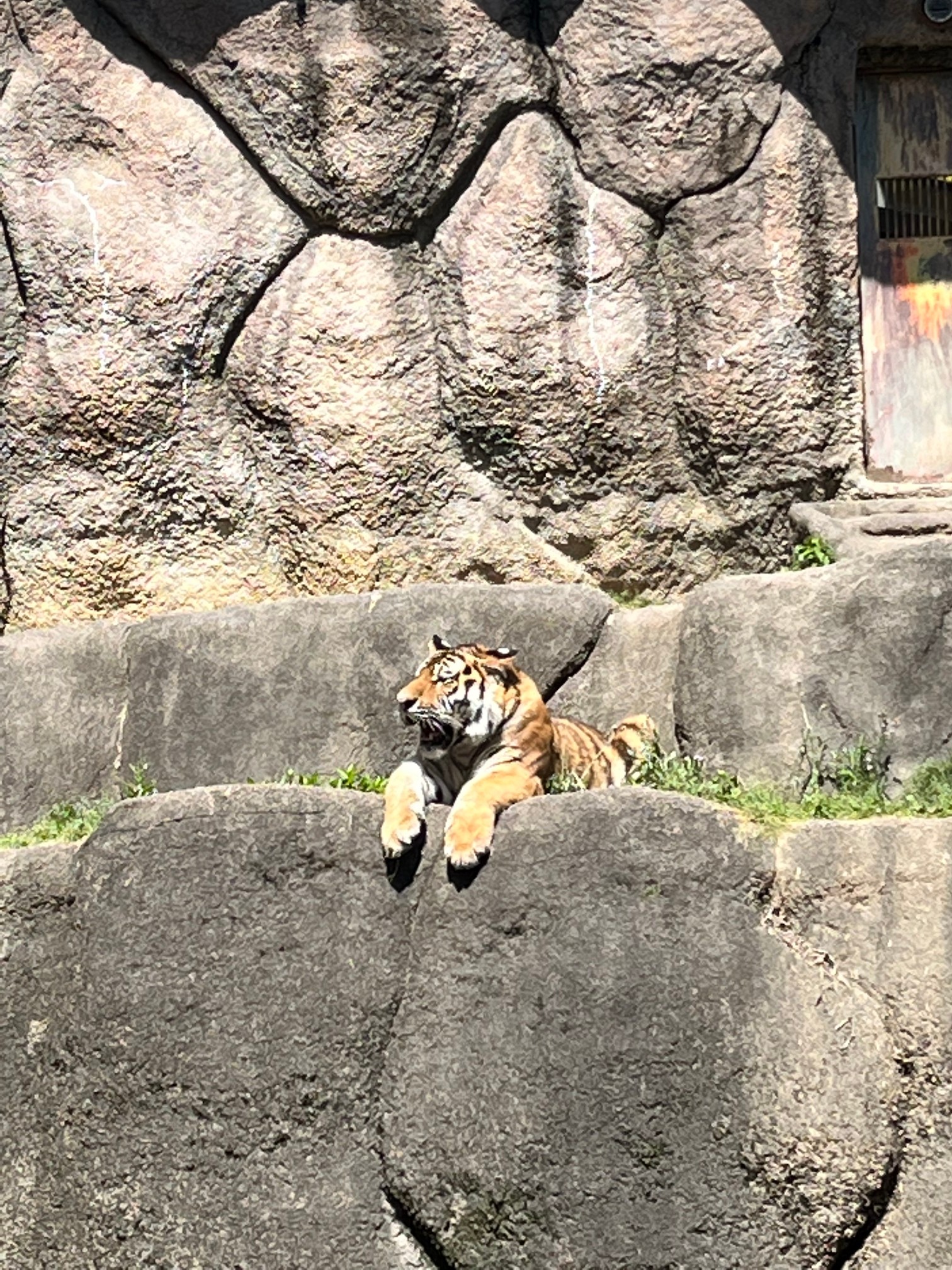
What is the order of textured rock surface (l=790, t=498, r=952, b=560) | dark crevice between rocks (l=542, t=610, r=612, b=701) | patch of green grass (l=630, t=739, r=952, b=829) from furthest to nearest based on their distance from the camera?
textured rock surface (l=790, t=498, r=952, b=560), dark crevice between rocks (l=542, t=610, r=612, b=701), patch of green grass (l=630, t=739, r=952, b=829)

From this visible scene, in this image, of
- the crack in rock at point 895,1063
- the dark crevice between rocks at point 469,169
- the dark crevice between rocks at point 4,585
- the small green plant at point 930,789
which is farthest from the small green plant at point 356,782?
the dark crevice between rocks at point 469,169

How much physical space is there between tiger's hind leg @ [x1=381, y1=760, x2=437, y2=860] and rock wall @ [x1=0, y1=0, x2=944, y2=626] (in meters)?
2.35

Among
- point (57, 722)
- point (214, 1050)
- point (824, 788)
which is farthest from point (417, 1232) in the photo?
point (57, 722)

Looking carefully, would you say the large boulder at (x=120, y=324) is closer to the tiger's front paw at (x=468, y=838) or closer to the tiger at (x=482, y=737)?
the tiger at (x=482, y=737)

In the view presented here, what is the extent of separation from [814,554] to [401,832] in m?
2.91

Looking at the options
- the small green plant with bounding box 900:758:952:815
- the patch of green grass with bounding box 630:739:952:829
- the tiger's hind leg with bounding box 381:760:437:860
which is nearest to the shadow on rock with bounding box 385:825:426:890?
the tiger's hind leg with bounding box 381:760:437:860

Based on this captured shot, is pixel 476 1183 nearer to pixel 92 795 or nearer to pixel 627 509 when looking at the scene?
pixel 92 795

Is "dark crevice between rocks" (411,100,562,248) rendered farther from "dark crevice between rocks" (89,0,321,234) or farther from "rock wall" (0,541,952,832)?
"rock wall" (0,541,952,832)

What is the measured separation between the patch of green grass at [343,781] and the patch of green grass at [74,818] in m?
0.50

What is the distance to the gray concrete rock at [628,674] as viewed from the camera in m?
8.15

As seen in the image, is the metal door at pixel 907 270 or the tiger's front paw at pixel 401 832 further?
the metal door at pixel 907 270

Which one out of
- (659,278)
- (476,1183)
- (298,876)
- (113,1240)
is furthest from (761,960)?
(659,278)

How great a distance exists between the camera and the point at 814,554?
8727 millimetres

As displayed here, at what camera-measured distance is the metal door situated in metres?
9.18
